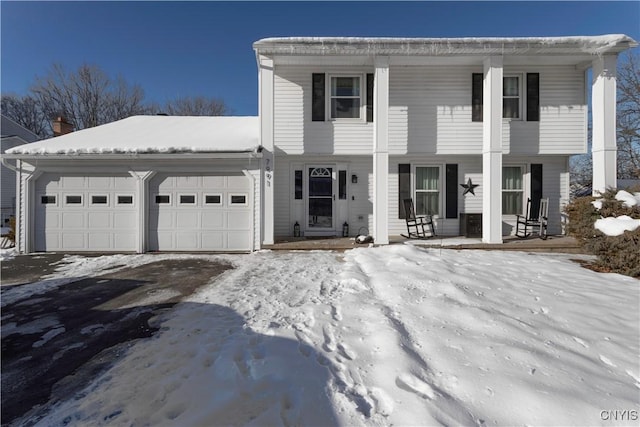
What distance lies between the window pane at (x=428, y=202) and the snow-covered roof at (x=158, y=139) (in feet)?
16.6

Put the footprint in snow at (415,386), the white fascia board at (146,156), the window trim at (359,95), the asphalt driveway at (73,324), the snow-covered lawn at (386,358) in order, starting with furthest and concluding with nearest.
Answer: the window trim at (359,95) → the white fascia board at (146,156) → the asphalt driveway at (73,324) → the footprint in snow at (415,386) → the snow-covered lawn at (386,358)

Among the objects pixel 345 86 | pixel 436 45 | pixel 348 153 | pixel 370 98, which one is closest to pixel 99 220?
pixel 348 153

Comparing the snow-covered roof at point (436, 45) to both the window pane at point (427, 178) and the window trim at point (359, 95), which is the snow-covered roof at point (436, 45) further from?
the window pane at point (427, 178)

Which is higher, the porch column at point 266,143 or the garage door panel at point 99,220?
the porch column at point 266,143

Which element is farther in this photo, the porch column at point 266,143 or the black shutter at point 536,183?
the black shutter at point 536,183

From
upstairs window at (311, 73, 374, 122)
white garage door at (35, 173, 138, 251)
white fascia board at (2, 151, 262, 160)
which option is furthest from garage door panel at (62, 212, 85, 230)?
upstairs window at (311, 73, 374, 122)

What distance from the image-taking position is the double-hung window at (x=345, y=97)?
8.88m

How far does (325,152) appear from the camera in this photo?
8.73 meters

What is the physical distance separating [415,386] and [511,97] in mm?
9395

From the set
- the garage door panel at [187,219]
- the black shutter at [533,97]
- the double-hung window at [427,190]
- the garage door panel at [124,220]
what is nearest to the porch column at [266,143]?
the garage door panel at [187,219]

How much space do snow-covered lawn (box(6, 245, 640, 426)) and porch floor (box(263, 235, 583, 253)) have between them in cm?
294

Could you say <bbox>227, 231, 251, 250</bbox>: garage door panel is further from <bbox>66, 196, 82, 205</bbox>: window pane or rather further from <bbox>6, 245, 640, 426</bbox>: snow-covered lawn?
<bbox>66, 196, 82, 205</bbox>: window pane

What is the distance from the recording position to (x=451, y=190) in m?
9.44

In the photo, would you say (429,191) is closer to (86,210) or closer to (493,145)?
(493,145)
